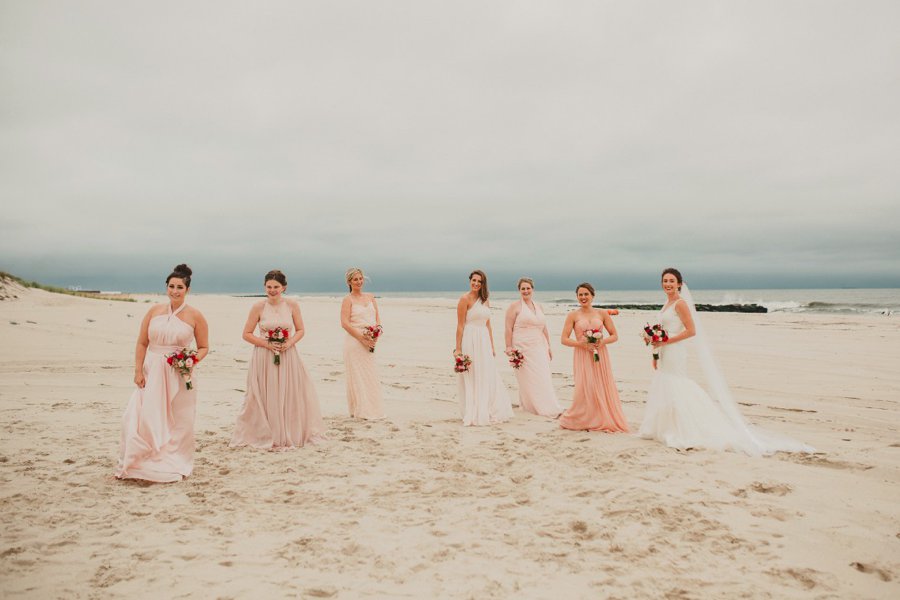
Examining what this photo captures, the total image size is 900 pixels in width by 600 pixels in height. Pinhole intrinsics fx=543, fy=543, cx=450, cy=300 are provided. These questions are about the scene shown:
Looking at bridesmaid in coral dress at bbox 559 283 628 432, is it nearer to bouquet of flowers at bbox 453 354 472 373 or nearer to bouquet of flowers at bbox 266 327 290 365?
bouquet of flowers at bbox 453 354 472 373

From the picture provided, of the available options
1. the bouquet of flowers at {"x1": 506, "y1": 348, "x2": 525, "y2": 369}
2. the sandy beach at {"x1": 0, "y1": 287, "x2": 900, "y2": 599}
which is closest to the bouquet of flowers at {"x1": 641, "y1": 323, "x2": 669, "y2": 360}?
the sandy beach at {"x1": 0, "y1": 287, "x2": 900, "y2": 599}

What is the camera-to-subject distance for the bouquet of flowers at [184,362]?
238 inches

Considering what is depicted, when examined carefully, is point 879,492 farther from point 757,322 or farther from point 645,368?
point 757,322

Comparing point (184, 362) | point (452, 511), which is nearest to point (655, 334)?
point (452, 511)

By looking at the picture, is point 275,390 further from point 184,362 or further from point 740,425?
point 740,425

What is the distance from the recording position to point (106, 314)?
→ 70.2ft

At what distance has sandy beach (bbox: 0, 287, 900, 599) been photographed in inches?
151

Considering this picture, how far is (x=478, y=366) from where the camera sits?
352 inches

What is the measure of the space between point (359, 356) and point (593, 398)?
3806 mm

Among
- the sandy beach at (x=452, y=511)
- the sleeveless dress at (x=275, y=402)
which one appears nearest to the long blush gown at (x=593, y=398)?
the sandy beach at (x=452, y=511)

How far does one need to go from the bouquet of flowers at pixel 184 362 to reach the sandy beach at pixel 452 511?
1.13m

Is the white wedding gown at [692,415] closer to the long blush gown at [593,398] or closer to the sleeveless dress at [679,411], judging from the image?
the sleeveless dress at [679,411]

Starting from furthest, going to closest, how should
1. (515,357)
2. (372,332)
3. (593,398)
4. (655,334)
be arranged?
(515,357), (372,332), (593,398), (655,334)

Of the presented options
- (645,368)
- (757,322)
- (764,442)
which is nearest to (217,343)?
(645,368)
